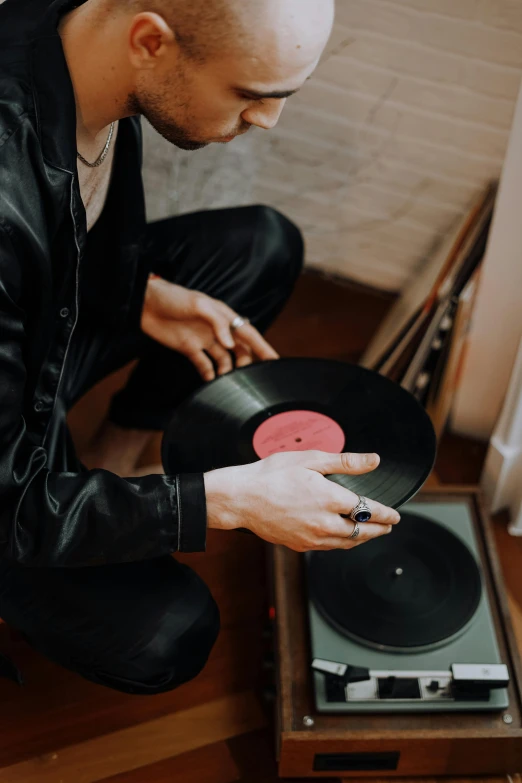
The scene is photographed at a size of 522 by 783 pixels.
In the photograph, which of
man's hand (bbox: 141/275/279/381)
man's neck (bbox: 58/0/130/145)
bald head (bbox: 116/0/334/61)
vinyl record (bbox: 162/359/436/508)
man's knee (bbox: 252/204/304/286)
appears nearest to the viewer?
bald head (bbox: 116/0/334/61)

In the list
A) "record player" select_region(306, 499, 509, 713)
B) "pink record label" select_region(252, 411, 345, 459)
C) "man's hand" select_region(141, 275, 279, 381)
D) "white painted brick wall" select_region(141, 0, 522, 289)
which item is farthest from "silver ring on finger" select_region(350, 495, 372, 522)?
"white painted brick wall" select_region(141, 0, 522, 289)

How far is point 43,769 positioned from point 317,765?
1.37 feet

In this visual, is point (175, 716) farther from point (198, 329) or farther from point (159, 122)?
point (159, 122)

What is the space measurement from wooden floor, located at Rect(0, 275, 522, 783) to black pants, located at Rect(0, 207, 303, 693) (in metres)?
0.11

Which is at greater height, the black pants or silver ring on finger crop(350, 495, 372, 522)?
silver ring on finger crop(350, 495, 372, 522)

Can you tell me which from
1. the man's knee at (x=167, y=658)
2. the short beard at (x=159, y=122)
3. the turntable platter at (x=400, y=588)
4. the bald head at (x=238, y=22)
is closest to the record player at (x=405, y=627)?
the turntable platter at (x=400, y=588)

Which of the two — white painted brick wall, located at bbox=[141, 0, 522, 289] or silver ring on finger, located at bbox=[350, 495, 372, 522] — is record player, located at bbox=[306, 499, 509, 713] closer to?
silver ring on finger, located at bbox=[350, 495, 372, 522]

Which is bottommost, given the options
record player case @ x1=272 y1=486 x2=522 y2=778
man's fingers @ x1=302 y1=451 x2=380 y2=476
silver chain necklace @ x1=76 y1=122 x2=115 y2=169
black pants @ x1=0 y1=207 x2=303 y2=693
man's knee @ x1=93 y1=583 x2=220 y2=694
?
record player case @ x1=272 y1=486 x2=522 y2=778

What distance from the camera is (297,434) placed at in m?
1.30

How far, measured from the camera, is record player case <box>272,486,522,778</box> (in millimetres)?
1245

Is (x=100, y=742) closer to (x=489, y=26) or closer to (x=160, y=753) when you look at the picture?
(x=160, y=753)

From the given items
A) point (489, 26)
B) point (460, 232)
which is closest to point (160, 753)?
point (460, 232)

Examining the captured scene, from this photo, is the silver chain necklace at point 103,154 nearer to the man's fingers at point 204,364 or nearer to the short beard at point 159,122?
the short beard at point 159,122

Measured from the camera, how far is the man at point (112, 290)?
101 centimetres
